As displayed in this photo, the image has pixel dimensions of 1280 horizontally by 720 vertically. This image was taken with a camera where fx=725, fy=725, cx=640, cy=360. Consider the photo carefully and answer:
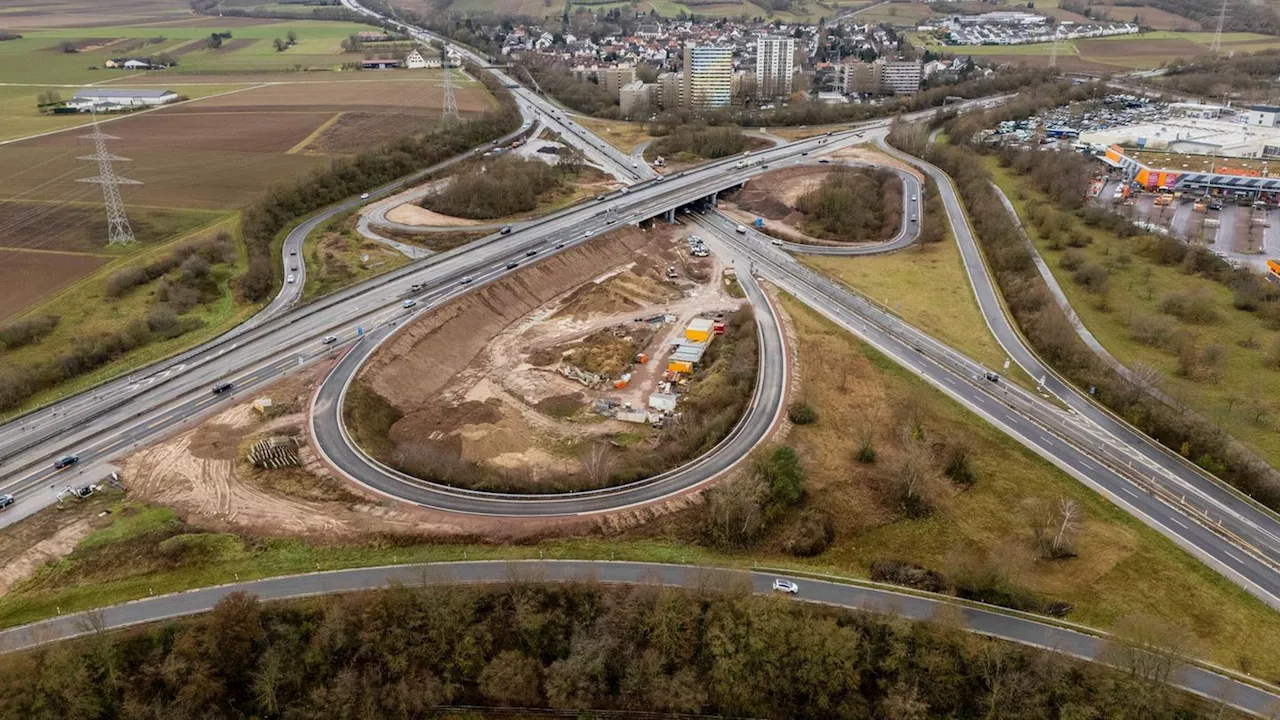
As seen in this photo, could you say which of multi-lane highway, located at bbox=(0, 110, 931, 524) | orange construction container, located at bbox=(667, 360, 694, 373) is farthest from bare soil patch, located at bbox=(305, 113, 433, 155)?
orange construction container, located at bbox=(667, 360, 694, 373)

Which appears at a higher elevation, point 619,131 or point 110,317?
point 619,131

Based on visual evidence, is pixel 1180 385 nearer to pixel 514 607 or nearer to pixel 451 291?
pixel 514 607

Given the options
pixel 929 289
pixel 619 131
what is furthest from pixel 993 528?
pixel 619 131

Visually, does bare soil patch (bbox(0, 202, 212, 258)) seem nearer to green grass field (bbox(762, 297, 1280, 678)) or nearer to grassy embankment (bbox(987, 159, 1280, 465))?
green grass field (bbox(762, 297, 1280, 678))

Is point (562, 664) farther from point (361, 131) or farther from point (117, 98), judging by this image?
point (117, 98)

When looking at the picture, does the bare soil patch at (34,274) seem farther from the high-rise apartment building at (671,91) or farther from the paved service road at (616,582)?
the high-rise apartment building at (671,91)

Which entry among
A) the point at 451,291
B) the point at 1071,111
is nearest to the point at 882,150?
the point at 1071,111

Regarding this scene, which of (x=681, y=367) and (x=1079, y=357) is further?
(x=681, y=367)
